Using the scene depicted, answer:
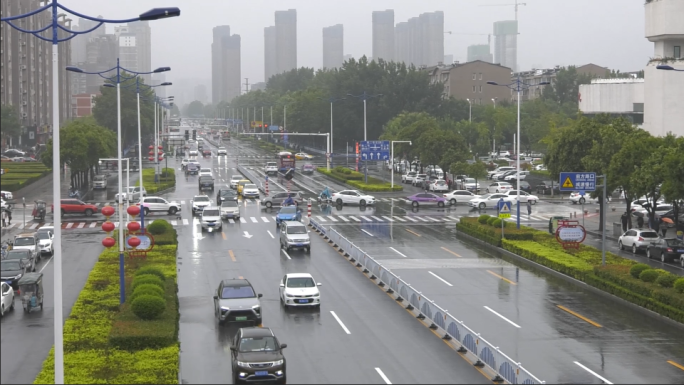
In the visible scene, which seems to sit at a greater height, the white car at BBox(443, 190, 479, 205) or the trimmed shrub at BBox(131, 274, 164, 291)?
the white car at BBox(443, 190, 479, 205)

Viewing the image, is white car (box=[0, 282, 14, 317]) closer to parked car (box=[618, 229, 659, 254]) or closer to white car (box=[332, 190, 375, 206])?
parked car (box=[618, 229, 659, 254])

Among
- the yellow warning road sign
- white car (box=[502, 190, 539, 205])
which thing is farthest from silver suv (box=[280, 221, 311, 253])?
white car (box=[502, 190, 539, 205])

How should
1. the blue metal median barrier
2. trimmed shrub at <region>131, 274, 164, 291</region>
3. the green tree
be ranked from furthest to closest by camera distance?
the green tree
trimmed shrub at <region>131, 274, 164, 291</region>
the blue metal median barrier

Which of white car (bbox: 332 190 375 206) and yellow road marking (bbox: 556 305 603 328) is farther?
white car (bbox: 332 190 375 206)

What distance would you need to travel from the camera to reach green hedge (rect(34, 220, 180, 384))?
22.4m

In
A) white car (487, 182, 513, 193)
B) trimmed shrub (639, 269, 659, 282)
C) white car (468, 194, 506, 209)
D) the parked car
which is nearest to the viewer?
trimmed shrub (639, 269, 659, 282)

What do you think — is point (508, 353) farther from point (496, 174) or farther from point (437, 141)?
point (496, 174)

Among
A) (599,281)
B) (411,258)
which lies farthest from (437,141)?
(599,281)

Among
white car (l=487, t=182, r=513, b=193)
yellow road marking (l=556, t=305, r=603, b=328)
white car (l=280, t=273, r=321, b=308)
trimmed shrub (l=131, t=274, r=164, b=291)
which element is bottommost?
yellow road marking (l=556, t=305, r=603, b=328)

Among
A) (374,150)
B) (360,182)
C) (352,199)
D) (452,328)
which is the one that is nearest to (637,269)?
(452,328)

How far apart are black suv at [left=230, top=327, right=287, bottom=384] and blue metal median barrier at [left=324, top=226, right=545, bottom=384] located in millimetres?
5546

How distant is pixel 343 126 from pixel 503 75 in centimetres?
4489

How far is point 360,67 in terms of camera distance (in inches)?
6196

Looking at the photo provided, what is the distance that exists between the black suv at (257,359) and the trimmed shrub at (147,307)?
175 inches
